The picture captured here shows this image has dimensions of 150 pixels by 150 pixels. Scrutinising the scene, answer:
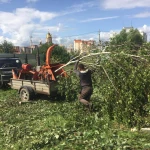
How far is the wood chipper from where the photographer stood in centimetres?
1148

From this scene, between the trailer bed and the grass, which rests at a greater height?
the trailer bed

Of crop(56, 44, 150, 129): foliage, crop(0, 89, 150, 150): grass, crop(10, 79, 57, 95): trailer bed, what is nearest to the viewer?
crop(0, 89, 150, 150): grass

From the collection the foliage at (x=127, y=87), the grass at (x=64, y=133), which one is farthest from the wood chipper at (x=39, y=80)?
the foliage at (x=127, y=87)

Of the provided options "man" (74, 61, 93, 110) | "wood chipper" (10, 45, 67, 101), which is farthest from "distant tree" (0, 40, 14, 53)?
"man" (74, 61, 93, 110)

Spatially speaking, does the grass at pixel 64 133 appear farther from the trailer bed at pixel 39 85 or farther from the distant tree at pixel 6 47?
the distant tree at pixel 6 47

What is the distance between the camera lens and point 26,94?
480 inches

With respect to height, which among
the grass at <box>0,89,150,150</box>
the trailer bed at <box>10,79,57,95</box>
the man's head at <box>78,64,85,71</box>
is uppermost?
the man's head at <box>78,64,85,71</box>

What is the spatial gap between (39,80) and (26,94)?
788 mm

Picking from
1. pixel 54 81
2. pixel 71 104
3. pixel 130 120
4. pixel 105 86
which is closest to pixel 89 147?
pixel 130 120

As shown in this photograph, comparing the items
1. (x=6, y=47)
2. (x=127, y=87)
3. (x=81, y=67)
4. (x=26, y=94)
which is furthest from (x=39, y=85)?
(x=6, y=47)

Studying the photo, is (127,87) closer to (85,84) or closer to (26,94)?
(85,84)

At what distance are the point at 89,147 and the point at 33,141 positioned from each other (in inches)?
52.2

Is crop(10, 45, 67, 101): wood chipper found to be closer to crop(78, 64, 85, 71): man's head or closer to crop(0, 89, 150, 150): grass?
→ crop(0, 89, 150, 150): grass

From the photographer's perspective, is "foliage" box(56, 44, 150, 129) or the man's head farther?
the man's head
